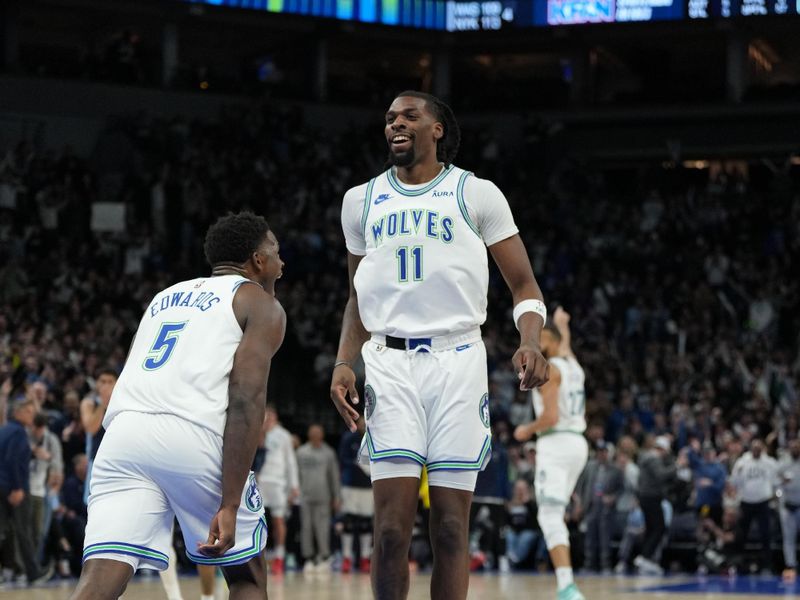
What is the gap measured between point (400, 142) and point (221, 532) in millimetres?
2051

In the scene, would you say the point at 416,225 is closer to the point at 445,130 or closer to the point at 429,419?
the point at 445,130

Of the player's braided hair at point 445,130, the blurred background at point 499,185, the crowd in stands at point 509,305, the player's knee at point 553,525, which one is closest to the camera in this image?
the player's braided hair at point 445,130

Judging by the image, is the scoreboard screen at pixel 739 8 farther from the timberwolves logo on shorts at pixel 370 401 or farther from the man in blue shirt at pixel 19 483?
the timberwolves logo on shorts at pixel 370 401

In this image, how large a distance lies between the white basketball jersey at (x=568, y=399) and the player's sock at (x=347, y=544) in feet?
25.4

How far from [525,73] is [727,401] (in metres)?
15.4

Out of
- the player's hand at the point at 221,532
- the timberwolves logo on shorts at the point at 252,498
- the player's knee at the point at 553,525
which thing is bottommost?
the player's knee at the point at 553,525

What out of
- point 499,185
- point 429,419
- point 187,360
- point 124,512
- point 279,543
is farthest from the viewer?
point 499,185

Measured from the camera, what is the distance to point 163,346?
5324 mm

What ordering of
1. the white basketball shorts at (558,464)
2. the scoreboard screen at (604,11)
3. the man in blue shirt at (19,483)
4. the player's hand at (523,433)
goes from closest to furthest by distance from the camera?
the player's hand at (523,433) < the white basketball shorts at (558,464) < the man in blue shirt at (19,483) < the scoreboard screen at (604,11)

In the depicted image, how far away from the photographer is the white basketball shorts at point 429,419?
5.94 metres

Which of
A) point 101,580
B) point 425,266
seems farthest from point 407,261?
point 101,580

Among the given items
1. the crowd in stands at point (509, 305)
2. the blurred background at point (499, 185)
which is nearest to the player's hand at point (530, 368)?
the crowd in stands at point (509, 305)

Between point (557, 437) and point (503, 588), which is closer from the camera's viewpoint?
point (557, 437)

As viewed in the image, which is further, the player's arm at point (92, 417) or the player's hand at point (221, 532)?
the player's arm at point (92, 417)
